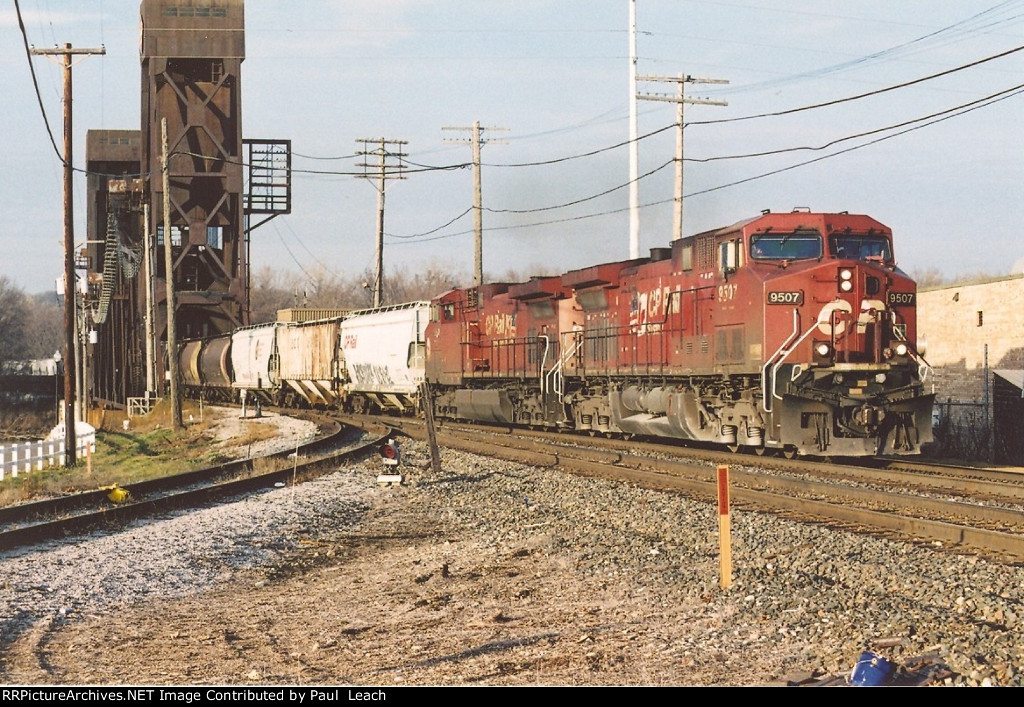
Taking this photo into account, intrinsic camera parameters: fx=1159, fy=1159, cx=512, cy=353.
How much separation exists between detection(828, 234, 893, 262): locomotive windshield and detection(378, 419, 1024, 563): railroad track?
327 centimetres

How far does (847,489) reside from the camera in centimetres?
1380

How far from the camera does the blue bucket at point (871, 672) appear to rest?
241 inches

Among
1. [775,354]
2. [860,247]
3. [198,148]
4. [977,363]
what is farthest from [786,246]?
[198,148]

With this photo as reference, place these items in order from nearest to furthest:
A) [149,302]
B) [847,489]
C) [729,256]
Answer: [847,489]
[729,256]
[149,302]

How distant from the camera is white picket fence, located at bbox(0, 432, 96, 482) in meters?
26.2

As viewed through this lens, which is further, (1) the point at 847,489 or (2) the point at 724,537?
(1) the point at 847,489

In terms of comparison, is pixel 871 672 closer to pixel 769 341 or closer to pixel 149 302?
pixel 769 341

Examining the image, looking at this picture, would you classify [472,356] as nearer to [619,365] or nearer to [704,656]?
[619,365]

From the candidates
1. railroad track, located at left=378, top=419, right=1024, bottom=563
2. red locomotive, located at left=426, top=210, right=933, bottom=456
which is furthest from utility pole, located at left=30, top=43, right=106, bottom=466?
red locomotive, located at left=426, top=210, right=933, bottom=456

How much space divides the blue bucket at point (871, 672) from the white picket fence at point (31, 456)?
74.4ft

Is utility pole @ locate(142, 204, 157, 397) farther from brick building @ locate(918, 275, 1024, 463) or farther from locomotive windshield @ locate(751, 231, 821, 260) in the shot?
locomotive windshield @ locate(751, 231, 821, 260)

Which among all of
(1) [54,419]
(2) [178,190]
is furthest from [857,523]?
(1) [54,419]

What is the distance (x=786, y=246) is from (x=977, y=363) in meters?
9.09

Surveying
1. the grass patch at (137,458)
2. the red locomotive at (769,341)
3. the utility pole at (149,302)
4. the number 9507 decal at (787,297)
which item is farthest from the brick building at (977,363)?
the utility pole at (149,302)
